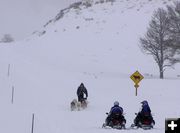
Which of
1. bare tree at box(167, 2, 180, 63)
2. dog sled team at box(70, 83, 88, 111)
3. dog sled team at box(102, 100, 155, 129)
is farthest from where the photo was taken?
bare tree at box(167, 2, 180, 63)

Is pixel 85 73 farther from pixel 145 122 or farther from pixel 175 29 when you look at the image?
pixel 145 122

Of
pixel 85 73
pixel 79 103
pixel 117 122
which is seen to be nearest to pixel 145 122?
pixel 117 122

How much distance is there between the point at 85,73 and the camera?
4597cm

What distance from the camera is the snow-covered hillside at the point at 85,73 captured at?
65.1 feet

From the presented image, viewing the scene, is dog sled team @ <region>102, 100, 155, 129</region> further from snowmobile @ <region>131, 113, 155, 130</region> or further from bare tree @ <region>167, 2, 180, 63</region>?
bare tree @ <region>167, 2, 180, 63</region>

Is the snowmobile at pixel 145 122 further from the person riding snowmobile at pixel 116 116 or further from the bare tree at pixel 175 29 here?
the bare tree at pixel 175 29

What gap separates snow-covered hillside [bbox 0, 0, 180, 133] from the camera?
19844 millimetres

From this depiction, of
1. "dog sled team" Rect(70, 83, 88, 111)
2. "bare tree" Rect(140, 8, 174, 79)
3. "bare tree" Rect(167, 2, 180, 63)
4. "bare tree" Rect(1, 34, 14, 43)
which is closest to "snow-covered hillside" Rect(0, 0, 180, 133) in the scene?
"dog sled team" Rect(70, 83, 88, 111)

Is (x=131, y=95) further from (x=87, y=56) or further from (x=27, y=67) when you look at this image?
(x=87, y=56)

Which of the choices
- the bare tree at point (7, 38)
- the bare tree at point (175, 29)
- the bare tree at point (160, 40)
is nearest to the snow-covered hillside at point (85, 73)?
the bare tree at point (160, 40)

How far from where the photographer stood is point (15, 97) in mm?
26219

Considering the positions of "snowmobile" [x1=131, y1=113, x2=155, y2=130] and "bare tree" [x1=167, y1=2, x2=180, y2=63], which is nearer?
"snowmobile" [x1=131, y1=113, x2=155, y2=130]

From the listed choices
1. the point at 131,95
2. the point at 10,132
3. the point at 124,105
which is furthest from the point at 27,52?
the point at 10,132

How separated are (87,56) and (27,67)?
14.9 m
